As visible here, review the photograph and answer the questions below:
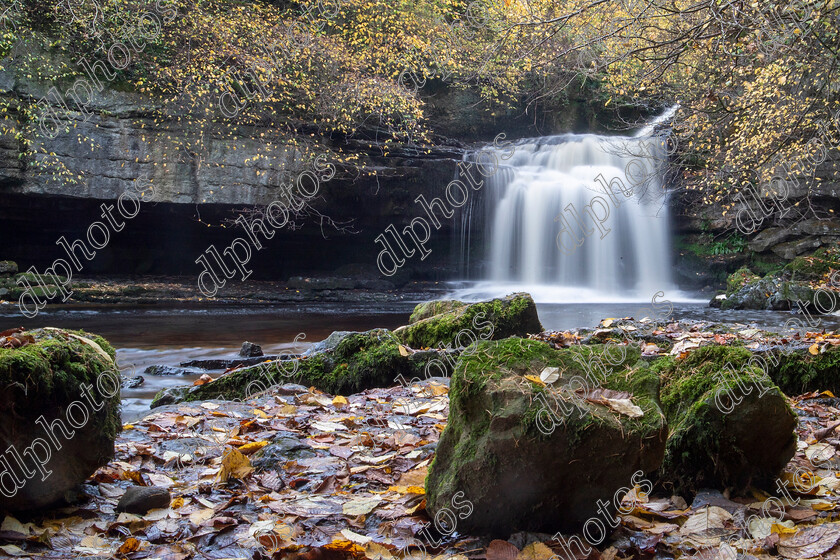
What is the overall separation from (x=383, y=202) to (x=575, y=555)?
52.7 ft

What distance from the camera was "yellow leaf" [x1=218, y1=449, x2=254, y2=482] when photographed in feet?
9.11

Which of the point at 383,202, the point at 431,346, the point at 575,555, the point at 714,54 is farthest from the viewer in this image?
the point at 383,202

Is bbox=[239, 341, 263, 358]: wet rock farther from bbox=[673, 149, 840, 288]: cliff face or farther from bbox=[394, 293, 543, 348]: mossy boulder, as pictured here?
bbox=[673, 149, 840, 288]: cliff face

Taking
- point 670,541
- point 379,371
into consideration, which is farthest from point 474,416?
point 379,371

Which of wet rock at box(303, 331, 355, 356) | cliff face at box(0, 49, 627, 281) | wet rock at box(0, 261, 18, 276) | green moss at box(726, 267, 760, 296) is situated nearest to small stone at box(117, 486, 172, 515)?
wet rock at box(303, 331, 355, 356)

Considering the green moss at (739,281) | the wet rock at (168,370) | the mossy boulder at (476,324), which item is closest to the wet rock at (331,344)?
the mossy boulder at (476,324)

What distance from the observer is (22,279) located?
1405cm

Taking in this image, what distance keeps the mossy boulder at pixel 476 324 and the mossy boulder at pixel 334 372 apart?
607 mm

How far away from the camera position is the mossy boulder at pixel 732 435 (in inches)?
102

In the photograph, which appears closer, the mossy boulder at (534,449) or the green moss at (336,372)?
the mossy boulder at (534,449)

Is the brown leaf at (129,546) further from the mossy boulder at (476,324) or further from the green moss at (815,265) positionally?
the green moss at (815,265)

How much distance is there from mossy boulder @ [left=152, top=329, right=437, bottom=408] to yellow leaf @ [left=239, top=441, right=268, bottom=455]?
2.01 m

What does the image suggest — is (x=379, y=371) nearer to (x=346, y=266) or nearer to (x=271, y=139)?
(x=271, y=139)

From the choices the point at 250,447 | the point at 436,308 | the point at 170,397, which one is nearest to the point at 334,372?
the point at 170,397
